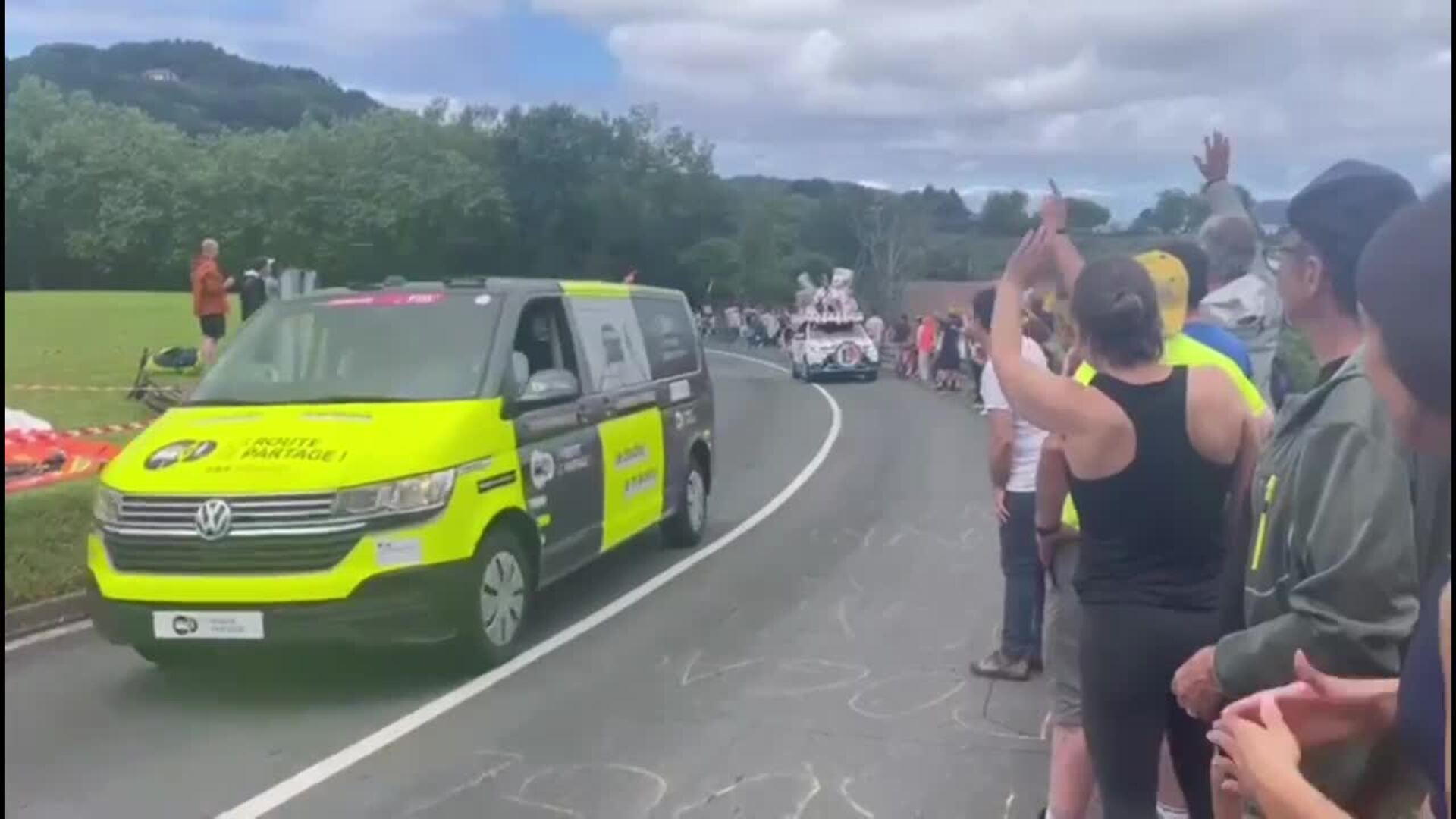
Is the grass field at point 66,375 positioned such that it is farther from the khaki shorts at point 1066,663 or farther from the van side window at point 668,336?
the khaki shorts at point 1066,663

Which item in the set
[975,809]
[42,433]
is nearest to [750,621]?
[975,809]

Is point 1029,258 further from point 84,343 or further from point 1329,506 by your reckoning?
point 84,343

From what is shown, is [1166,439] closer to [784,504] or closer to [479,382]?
[479,382]

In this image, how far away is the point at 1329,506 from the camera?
2779mm

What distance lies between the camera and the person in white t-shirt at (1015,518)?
21.4 feet

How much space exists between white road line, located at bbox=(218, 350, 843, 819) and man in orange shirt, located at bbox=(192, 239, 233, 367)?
30.3 ft

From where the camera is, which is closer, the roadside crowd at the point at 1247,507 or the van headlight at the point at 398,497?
the roadside crowd at the point at 1247,507

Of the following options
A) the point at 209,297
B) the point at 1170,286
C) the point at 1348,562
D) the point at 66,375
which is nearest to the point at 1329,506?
the point at 1348,562

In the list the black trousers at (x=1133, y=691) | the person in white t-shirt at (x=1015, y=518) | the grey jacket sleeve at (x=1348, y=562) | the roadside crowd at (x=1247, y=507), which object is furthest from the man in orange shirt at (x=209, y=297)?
the grey jacket sleeve at (x=1348, y=562)

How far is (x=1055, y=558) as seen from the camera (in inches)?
198

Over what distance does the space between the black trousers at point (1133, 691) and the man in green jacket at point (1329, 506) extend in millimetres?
492

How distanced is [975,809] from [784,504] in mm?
8467

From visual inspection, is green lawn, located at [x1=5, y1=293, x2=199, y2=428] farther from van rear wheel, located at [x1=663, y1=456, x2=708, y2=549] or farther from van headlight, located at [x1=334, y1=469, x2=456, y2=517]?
van headlight, located at [x1=334, y1=469, x2=456, y2=517]

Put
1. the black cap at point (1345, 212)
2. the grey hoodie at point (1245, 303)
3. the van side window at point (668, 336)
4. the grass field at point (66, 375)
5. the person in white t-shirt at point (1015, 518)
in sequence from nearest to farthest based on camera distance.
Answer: the black cap at point (1345, 212) < the grey hoodie at point (1245, 303) < the person in white t-shirt at point (1015, 518) < the grass field at point (66, 375) < the van side window at point (668, 336)
